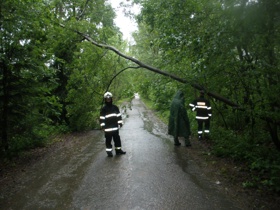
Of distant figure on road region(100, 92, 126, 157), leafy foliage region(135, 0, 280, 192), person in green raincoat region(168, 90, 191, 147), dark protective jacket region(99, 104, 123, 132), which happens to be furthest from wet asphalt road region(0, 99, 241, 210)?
leafy foliage region(135, 0, 280, 192)

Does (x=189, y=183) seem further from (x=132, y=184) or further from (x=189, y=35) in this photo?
(x=189, y=35)

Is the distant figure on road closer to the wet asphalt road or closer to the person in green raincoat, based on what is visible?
the wet asphalt road

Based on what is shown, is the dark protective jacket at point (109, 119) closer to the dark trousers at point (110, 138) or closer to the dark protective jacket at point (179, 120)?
the dark trousers at point (110, 138)

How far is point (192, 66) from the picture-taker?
9250mm

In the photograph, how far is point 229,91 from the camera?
366 inches

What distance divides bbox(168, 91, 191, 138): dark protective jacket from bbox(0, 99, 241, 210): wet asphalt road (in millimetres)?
743

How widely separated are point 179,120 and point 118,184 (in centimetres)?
446

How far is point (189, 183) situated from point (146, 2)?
10447 mm

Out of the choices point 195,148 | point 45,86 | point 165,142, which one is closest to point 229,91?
point 195,148

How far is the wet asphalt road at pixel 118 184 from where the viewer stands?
479cm

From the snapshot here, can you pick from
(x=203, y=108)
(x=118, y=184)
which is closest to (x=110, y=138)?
(x=118, y=184)

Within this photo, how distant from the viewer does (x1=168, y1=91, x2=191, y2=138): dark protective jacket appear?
30.8ft

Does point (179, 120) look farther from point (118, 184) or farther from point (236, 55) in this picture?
point (118, 184)

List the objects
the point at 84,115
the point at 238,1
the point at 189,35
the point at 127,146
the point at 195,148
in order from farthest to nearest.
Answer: the point at 84,115 < the point at 127,146 < the point at 195,148 < the point at 189,35 < the point at 238,1
